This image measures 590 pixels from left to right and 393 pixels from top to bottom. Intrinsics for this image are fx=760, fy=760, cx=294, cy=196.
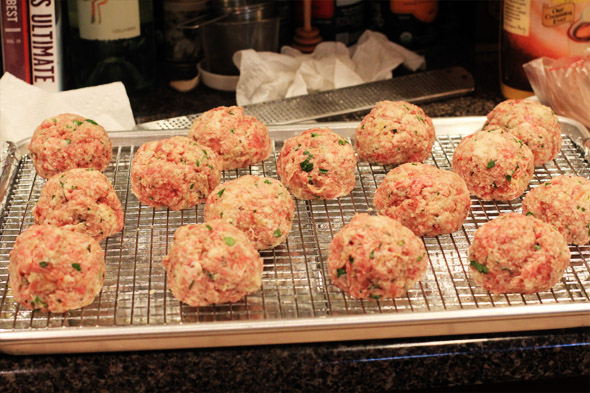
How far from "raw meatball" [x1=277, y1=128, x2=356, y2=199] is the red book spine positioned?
1030mm

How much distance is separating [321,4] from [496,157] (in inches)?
49.2

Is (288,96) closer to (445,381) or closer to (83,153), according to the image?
(83,153)

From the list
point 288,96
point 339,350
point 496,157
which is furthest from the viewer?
point 288,96

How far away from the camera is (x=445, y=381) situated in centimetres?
154

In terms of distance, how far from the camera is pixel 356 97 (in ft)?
8.71

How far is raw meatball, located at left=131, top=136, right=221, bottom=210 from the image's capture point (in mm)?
1895

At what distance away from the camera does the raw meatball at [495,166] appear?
1926 mm

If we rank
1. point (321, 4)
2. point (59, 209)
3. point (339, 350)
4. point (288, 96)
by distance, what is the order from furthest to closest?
1. point (321, 4)
2. point (288, 96)
3. point (59, 209)
4. point (339, 350)

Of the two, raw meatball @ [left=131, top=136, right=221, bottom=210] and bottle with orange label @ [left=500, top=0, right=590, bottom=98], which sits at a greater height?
bottle with orange label @ [left=500, top=0, right=590, bottom=98]

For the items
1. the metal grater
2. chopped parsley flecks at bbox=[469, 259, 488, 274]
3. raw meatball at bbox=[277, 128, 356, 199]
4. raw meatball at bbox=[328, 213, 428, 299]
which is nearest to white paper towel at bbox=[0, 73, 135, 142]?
the metal grater

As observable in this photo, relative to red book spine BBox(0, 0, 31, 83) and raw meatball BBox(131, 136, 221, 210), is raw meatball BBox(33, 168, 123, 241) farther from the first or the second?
red book spine BBox(0, 0, 31, 83)

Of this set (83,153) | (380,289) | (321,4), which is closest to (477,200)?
(380,289)

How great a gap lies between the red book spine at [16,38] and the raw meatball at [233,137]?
73 cm

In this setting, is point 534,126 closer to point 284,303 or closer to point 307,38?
point 284,303
